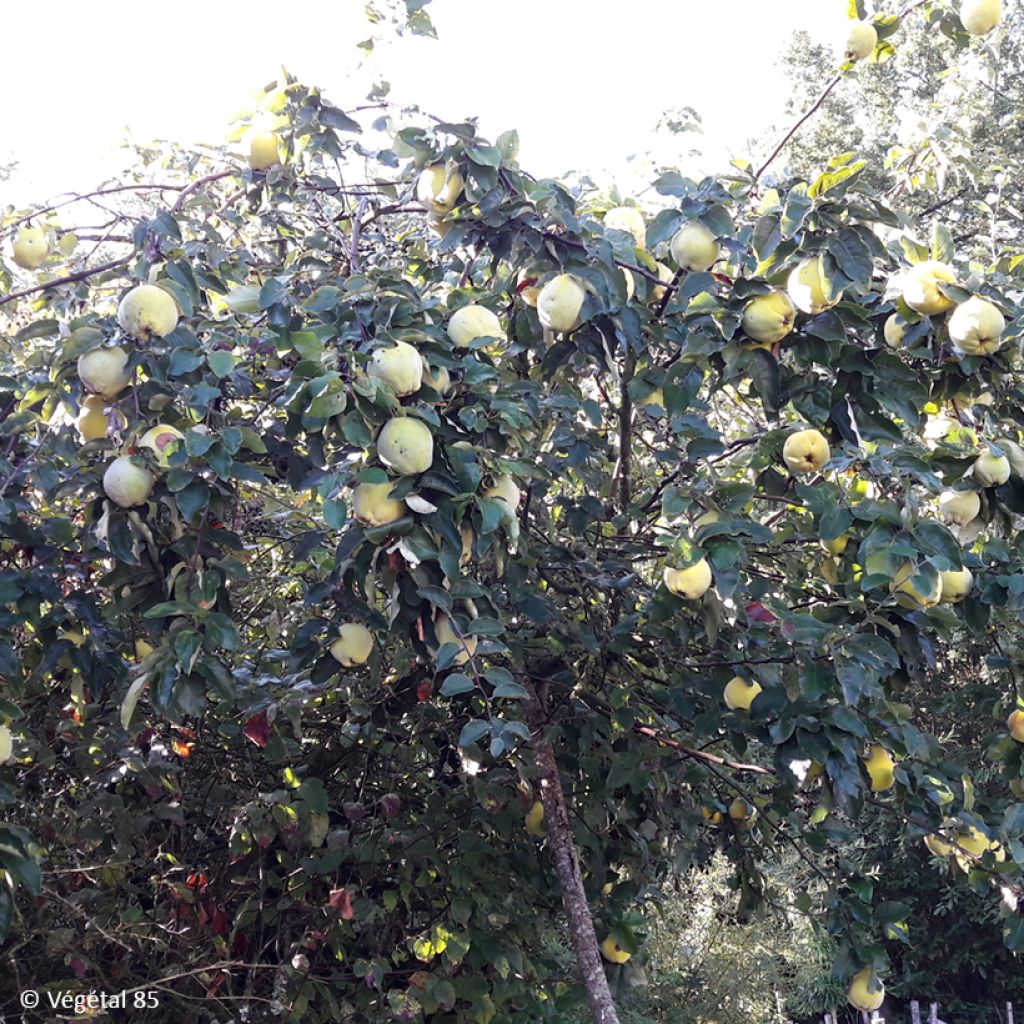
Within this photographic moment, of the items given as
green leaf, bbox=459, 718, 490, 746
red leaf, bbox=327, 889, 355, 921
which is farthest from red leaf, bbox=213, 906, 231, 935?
green leaf, bbox=459, 718, 490, 746

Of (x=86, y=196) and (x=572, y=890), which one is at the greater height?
(x=86, y=196)

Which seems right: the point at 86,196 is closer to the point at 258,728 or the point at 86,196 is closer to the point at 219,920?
the point at 258,728

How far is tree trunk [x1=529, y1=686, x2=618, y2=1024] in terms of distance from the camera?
250 cm

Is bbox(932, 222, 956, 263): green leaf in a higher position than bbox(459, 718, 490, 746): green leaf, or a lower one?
higher

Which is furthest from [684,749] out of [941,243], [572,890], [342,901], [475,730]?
[941,243]

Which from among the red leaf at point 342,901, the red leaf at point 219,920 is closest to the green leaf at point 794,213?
the red leaf at point 342,901

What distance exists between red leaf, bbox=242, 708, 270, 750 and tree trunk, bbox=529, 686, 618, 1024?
0.69m

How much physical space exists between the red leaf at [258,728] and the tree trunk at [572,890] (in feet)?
2.26

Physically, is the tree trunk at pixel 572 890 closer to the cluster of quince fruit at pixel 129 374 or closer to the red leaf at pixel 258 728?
the red leaf at pixel 258 728

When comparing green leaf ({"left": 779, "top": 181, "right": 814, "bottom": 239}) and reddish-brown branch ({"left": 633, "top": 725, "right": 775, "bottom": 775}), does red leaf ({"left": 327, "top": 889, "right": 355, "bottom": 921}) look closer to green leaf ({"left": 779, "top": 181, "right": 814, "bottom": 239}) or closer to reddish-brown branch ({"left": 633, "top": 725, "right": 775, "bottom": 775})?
reddish-brown branch ({"left": 633, "top": 725, "right": 775, "bottom": 775})

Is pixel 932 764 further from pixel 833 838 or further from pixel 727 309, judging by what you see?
pixel 727 309

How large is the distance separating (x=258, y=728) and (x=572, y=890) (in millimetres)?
866

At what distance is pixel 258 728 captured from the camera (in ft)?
8.29

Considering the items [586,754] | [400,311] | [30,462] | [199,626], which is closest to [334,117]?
[400,311]
